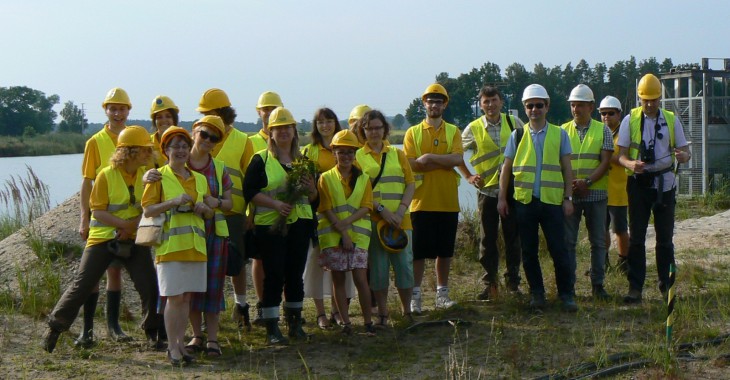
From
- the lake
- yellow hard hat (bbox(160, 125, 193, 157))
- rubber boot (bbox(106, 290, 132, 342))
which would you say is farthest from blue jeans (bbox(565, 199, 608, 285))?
the lake

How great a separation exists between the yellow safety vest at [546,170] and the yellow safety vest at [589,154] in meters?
0.64

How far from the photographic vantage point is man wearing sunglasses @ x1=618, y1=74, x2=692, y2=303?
27.5ft

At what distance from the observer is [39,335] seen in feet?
27.0

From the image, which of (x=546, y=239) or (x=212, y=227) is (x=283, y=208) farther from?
(x=546, y=239)

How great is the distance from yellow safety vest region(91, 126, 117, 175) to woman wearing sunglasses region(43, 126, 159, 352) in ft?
1.36

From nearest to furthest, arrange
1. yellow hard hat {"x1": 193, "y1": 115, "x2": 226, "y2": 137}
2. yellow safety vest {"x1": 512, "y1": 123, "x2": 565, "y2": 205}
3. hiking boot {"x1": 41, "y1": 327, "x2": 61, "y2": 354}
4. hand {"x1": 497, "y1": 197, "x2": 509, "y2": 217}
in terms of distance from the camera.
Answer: yellow hard hat {"x1": 193, "y1": 115, "x2": 226, "y2": 137}
hiking boot {"x1": 41, "y1": 327, "x2": 61, "y2": 354}
yellow safety vest {"x1": 512, "y1": 123, "x2": 565, "y2": 205}
hand {"x1": 497, "y1": 197, "x2": 509, "y2": 217}

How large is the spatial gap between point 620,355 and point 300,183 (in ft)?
8.73

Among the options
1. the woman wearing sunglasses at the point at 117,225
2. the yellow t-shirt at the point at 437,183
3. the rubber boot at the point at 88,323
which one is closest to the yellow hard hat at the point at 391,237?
the yellow t-shirt at the point at 437,183

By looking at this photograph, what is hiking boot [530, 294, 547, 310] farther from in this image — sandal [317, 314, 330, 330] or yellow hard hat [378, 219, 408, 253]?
sandal [317, 314, 330, 330]

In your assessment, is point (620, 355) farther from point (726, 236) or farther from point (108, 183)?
point (726, 236)

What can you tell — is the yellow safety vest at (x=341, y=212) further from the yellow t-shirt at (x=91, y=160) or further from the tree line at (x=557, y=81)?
the tree line at (x=557, y=81)

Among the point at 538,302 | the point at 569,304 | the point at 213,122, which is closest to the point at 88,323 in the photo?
the point at 213,122

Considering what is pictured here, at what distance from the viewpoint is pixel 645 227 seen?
8508 mm

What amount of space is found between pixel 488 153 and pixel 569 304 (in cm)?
158
